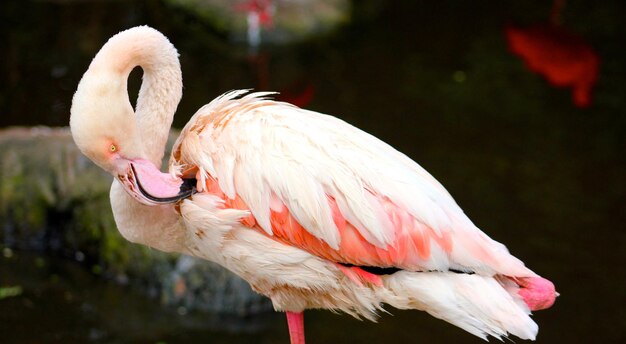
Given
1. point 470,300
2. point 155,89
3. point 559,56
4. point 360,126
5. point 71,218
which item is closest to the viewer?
point 470,300

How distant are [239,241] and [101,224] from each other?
6.85 ft

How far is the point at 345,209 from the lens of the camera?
292cm

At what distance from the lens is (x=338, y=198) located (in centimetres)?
293

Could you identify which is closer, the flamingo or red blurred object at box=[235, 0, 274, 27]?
the flamingo

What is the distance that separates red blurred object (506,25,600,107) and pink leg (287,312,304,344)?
4404 mm

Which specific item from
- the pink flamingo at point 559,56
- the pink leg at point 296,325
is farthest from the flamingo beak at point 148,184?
the pink flamingo at point 559,56

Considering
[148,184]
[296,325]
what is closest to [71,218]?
[296,325]

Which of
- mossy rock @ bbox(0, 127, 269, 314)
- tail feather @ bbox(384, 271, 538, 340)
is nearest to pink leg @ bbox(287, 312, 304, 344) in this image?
tail feather @ bbox(384, 271, 538, 340)

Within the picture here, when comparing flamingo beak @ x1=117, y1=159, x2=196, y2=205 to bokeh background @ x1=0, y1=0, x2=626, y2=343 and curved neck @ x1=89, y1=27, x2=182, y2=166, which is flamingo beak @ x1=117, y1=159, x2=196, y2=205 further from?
bokeh background @ x1=0, y1=0, x2=626, y2=343

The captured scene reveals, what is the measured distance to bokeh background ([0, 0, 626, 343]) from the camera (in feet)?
15.5

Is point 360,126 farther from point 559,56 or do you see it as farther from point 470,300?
point 470,300

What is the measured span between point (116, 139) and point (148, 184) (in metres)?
0.17

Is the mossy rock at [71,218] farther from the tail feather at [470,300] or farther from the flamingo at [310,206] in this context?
the tail feather at [470,300]

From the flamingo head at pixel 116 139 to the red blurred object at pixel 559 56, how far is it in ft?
16.3
